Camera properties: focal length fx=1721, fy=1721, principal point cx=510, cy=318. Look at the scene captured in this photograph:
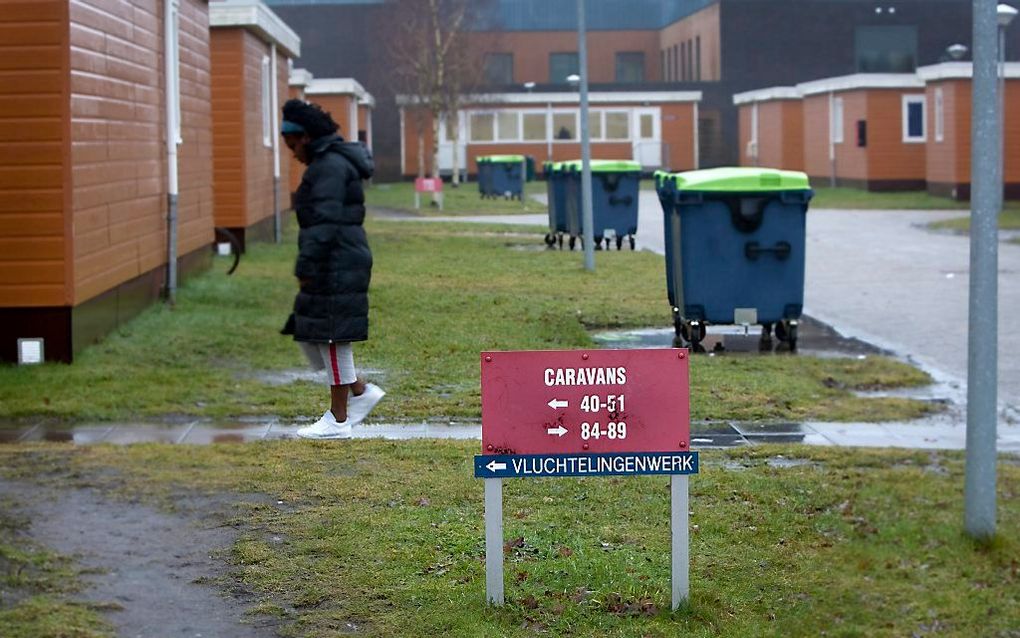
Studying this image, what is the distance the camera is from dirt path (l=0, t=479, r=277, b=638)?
19.9 feet

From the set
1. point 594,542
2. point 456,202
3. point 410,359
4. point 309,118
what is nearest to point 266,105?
point 410,359

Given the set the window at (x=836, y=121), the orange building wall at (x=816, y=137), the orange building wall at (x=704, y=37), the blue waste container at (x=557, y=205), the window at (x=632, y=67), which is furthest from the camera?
the window at (x=632, y=67)

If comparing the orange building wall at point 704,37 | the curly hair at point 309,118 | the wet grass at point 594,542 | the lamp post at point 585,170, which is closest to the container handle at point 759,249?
the wet grass at point 594,542

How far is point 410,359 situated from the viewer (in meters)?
13.2

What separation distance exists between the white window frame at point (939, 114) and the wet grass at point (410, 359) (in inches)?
1090

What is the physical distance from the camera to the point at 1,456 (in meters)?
9.12

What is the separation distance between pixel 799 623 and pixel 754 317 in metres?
8.05

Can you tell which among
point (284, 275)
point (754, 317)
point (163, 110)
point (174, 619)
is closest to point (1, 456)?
point (174, 619)

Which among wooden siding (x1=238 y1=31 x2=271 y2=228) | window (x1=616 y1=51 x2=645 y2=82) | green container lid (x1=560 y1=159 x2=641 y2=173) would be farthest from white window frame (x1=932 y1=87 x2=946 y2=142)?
window (x1=616 y1=51 x2=645 y2=82)

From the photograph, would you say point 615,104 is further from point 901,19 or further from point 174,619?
point 174,619

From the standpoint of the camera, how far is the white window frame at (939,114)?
154ft

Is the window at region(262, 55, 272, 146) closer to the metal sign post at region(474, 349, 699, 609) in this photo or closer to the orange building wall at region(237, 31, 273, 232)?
the orange building wall at region(237, 31, 273, 232)

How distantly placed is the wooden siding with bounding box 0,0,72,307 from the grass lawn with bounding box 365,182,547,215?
3028 cm

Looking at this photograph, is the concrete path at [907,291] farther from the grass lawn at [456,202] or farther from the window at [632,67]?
the window at [632,67]
